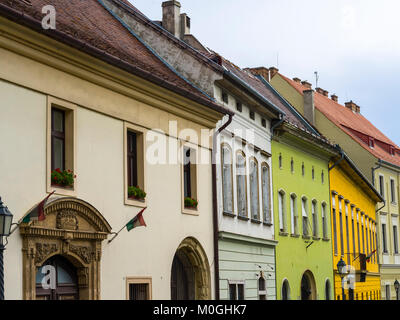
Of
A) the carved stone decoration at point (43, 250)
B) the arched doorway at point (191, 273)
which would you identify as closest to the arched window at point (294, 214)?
the arched doorway at point (191, 273)

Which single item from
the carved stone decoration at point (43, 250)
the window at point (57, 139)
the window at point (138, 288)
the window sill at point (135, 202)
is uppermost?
the window at point (57, 139)

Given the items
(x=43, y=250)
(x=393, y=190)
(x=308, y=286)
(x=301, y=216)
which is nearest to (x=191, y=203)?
(x=43, y=250)

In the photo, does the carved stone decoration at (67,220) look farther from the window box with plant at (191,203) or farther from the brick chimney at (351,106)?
the brick chimney at (351,106)

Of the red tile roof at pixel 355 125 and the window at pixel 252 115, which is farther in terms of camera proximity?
the red tile roof at pixel 355 125

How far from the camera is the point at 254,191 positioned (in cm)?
2666

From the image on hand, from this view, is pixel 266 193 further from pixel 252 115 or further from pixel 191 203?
pixel 191 203

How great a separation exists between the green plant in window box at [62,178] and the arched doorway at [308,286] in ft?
61.5

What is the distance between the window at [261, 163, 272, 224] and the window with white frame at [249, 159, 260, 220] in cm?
93

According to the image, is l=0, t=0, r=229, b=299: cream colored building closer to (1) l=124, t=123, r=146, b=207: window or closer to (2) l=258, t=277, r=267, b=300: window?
(1) l=124, t=123, r=146, b=207: window

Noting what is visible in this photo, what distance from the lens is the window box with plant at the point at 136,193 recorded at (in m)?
17.6

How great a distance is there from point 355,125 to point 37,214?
4028cm
